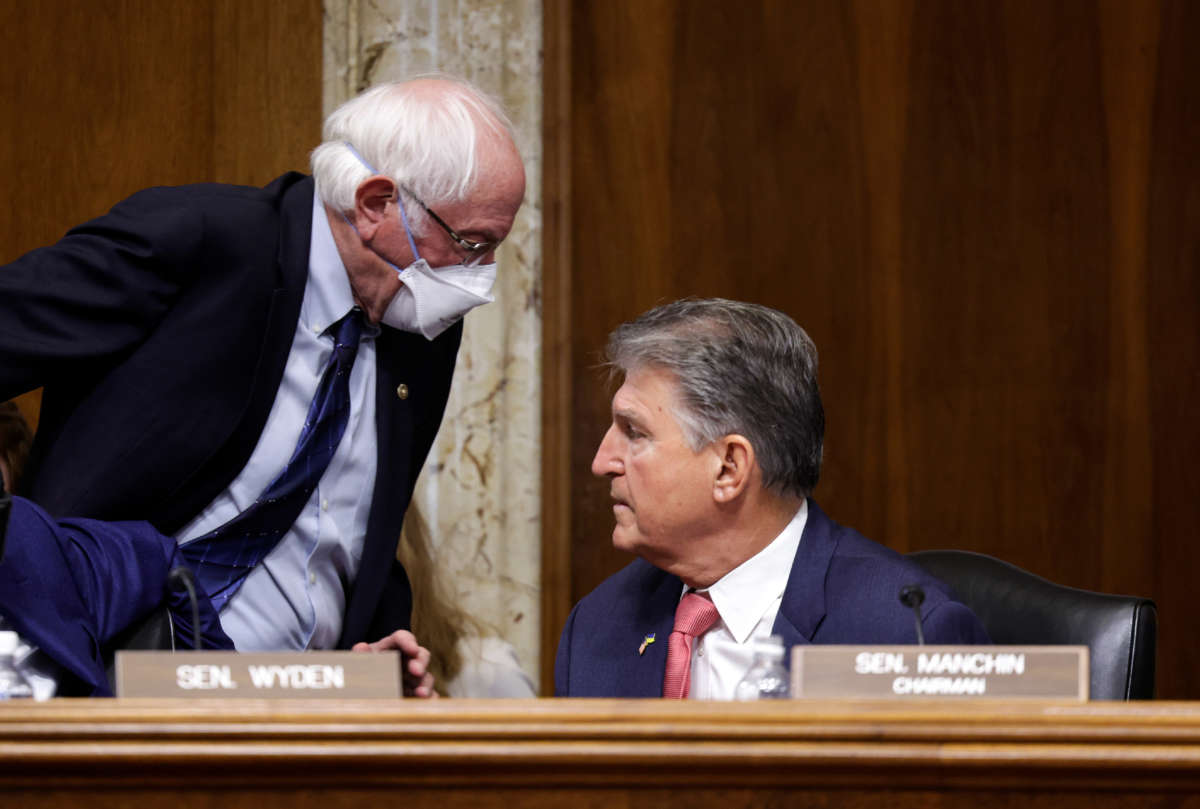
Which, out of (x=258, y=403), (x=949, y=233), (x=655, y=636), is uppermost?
(x=949, y=233)

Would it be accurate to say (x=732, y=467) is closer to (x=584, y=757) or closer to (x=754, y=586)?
(x=754, y=586)

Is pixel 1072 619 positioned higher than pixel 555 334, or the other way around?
pixel 555 334

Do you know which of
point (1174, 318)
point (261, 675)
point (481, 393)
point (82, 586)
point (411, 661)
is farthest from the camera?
point (1174, 318)

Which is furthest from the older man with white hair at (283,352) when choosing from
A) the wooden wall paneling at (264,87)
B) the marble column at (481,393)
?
the wooden wall paneling at (264,87)

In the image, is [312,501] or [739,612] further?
[312,501]

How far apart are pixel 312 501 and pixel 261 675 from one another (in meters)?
0.90

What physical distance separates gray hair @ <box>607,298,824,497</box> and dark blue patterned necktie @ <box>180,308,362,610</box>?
47cm

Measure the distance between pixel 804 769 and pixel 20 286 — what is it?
4.19 ft

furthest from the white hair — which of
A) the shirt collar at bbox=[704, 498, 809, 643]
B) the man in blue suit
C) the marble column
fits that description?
the marble column

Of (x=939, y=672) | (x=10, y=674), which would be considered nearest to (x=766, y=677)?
(x=939, y=672)

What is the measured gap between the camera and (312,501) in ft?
6.93

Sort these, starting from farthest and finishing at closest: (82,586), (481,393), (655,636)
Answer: (481,393), (655,636), (82,586)

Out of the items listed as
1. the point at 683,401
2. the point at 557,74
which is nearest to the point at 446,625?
the point at 557,74

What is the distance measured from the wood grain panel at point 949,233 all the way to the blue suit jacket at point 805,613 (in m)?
1.44
